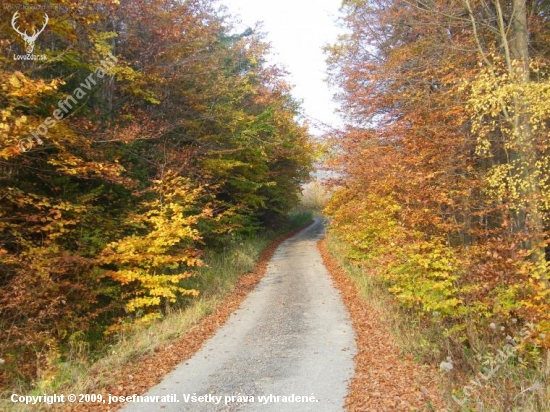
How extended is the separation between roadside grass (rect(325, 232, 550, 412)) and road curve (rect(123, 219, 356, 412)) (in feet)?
3.60

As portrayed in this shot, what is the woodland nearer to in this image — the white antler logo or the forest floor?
the forest floor

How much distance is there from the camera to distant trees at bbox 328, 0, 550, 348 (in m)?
7.03

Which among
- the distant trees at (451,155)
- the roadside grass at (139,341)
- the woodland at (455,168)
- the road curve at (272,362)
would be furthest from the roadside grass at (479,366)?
the roadside grass at (139,341)

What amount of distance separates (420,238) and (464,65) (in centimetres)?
495

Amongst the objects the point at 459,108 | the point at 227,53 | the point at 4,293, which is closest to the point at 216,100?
the point at 227,53

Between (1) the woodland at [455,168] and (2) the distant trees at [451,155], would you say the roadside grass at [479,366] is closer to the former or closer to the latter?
(1) the woodland at [455,168]

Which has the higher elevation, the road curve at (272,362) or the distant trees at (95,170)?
the distant trees at (95,170)

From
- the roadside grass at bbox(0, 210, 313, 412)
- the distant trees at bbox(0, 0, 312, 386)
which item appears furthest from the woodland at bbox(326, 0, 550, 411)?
the distant trees at bbox(0, 0, 312, 386)

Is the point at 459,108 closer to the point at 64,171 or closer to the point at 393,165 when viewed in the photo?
the point at 393,165

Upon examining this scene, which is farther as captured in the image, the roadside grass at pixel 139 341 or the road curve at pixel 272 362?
the roadside grass at pixel 139 341

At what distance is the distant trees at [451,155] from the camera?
7027 millimetres

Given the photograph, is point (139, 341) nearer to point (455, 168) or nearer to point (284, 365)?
point (284, 365)

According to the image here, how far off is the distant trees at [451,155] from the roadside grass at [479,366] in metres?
0.28

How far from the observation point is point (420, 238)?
962 centimetres
